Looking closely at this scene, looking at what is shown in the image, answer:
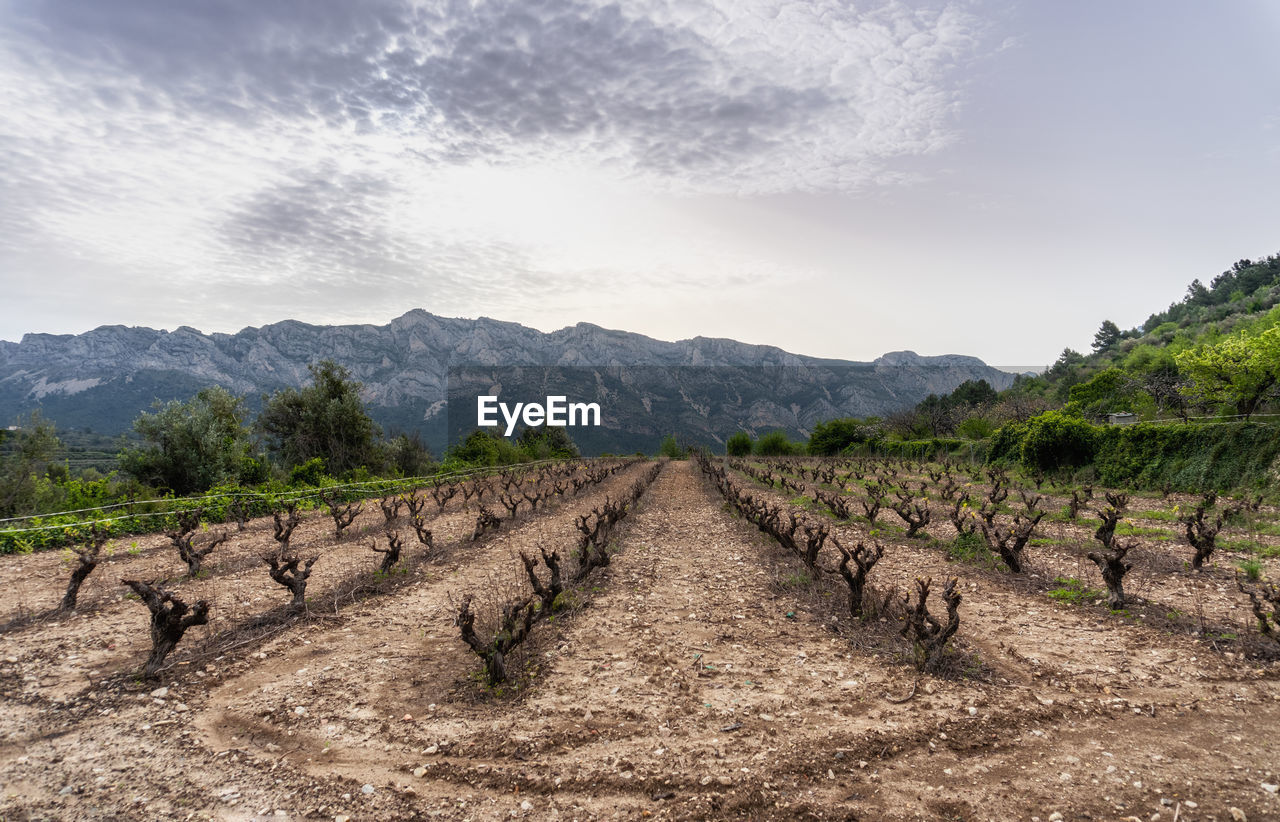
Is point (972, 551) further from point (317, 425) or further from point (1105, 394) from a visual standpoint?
point (1105, 394)

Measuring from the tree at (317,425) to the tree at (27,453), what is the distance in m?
9.45

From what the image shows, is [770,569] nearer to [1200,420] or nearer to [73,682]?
[73,682]

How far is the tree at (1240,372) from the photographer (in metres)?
27.1

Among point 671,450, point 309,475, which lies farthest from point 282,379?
point 309,475

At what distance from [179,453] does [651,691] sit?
27.2m

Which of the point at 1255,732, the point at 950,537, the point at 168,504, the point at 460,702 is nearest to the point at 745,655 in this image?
the point at 460,702

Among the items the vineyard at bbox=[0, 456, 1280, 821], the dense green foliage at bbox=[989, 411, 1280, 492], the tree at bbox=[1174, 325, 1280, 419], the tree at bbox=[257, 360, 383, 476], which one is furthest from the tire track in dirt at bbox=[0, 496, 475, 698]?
the tree at bbox=[1174, 325, 1280, 419]

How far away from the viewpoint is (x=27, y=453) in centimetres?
2798

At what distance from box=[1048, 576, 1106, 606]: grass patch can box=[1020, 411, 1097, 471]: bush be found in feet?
81.1

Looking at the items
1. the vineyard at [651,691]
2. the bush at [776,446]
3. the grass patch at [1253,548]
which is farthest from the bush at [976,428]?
the vineyard at [651,691]

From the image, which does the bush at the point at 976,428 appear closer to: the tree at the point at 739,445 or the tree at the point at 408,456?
the tree at the point at 739,445

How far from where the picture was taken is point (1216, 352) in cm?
3062

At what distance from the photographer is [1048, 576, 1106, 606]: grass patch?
9758mm

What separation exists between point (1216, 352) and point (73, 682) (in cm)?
4549
